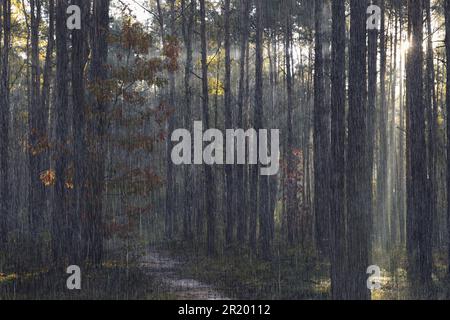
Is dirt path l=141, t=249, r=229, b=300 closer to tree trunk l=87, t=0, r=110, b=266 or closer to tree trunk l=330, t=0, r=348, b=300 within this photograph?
tree trunk l=87, t=0, r=110, b=266

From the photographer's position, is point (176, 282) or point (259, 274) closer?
point (176, 282)

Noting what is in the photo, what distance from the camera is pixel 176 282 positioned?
15648 mm

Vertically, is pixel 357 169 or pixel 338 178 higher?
pixel 357 169

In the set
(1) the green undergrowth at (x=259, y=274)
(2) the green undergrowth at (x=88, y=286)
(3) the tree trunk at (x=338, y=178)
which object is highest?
(3) the tree trunk at (x=338, y=178)

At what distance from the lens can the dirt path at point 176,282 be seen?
1340 cm

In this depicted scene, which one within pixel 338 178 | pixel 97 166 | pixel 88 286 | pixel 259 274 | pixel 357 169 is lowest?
pixel 259 274

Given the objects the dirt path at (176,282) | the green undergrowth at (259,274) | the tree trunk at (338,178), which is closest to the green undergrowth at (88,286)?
the dirt path at (176,282)

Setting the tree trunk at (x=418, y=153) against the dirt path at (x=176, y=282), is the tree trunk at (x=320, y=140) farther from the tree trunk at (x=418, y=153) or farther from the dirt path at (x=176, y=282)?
the dirt path at (x=176, y=282)

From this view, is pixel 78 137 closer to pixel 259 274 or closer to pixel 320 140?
pixel 259 274

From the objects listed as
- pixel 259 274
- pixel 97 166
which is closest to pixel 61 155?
pixel 97 166

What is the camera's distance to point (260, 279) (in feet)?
52.9

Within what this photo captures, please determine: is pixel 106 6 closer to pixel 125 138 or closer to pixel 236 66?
pixel 125 138
